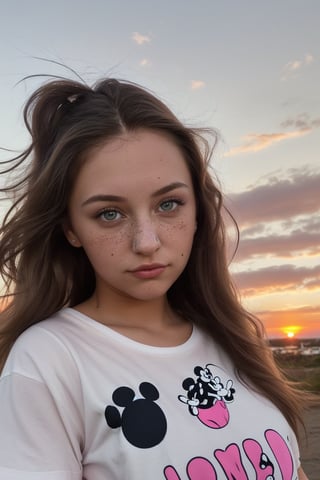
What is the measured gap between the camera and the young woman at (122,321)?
189 centimetres

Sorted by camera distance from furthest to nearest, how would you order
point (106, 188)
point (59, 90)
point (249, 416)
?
1. point (59, 90)
2. point (249, 416)
3. point (106, 188)

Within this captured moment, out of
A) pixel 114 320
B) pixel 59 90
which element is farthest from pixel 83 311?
pixel 59 90

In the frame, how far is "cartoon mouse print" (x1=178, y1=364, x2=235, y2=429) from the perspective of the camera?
2094 mm

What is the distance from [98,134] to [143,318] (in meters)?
0.67

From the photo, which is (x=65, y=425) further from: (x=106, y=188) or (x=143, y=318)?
(x=106, y=188)

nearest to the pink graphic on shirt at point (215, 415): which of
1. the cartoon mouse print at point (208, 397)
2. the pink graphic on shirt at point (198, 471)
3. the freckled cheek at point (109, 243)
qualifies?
the cartoon mouse print at point (208, 397)

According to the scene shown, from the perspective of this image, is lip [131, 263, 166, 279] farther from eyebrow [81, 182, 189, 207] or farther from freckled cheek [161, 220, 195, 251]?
eyebrow [81, 182, 189, 207]

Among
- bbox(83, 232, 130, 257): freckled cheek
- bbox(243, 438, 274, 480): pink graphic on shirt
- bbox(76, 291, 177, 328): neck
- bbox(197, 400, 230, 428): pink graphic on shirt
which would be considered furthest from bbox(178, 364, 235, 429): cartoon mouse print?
bbox(83, 232, 130, 257): freckled cheek

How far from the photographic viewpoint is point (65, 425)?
73.7 inches

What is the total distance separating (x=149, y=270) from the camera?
7.04 ft

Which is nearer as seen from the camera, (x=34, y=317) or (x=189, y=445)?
(x=189, y=445)

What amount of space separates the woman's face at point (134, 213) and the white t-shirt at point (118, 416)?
0.72 ft

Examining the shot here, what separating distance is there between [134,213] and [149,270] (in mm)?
193

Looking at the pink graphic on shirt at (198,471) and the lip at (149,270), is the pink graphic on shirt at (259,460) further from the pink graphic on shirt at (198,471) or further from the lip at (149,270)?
the lip at (149,270)
